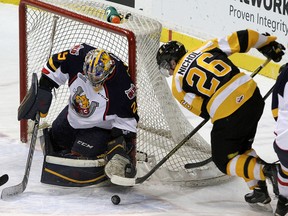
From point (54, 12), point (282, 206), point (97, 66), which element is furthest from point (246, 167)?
point (54, 12)

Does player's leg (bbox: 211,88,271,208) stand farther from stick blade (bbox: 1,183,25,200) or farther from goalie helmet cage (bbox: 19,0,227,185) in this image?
stick blade (bbox: 1,183,25,200)

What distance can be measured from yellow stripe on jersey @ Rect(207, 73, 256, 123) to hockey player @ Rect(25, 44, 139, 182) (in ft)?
1.52

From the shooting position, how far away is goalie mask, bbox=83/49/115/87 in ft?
14.4

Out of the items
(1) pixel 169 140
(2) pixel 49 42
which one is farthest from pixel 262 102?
(2) pixel 49 42

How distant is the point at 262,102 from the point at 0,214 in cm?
120

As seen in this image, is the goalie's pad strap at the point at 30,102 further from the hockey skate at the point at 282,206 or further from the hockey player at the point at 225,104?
the hockey skate at the point at 282,206

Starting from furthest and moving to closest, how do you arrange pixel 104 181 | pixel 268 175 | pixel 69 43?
pixel 69 43, pixel 104 181, pixel 268 175

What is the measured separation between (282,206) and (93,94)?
1.03 metres

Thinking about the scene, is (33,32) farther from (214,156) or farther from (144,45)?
(214,156)

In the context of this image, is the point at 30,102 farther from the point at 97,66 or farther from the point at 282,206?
the point at 282,206

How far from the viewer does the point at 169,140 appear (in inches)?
186

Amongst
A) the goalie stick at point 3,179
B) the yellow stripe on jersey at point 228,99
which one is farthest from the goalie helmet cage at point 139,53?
the goalie stick at point 3,179

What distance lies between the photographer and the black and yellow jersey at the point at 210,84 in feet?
13.6

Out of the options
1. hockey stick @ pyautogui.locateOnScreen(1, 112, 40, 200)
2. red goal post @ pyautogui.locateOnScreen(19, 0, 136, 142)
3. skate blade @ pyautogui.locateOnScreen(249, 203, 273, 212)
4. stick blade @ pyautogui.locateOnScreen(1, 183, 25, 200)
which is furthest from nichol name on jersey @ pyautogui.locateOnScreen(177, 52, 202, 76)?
stick blade @ pyautogui.locateOnScreen(1, 183, 25, 200)
